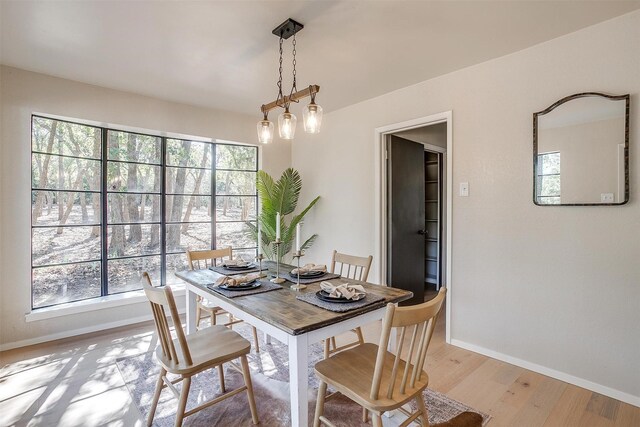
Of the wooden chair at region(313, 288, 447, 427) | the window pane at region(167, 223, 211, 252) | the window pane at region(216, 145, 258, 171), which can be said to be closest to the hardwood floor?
the wooden chair at region(313, 288, 447, 427)

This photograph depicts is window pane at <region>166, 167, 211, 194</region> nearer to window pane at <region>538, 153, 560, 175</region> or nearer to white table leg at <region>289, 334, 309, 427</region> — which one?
white table leg at <region>289, 334, 309, 427</region>

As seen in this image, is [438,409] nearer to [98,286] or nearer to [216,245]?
[216,245]

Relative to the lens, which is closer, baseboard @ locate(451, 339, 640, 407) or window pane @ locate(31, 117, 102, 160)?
baseboard @ locate(451, 339, 640, 407)

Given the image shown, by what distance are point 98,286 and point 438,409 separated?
3274 mm

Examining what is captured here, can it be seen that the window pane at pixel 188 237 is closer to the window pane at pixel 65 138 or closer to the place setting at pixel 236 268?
the window pane at pixel 65 138

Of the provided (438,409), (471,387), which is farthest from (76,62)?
(471,387)

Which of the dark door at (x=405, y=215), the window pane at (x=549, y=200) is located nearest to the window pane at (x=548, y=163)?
the window pane at (x=549, y=200)

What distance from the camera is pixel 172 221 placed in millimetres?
3670

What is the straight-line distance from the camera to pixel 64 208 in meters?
3.05

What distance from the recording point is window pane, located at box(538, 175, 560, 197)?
2233mm

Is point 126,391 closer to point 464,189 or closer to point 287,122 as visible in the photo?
point 287,122

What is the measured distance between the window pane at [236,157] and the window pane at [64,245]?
1.56m

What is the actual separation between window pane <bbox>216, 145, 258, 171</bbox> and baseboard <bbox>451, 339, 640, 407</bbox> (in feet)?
10.2

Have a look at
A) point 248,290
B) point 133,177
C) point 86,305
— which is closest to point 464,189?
point 248,290
